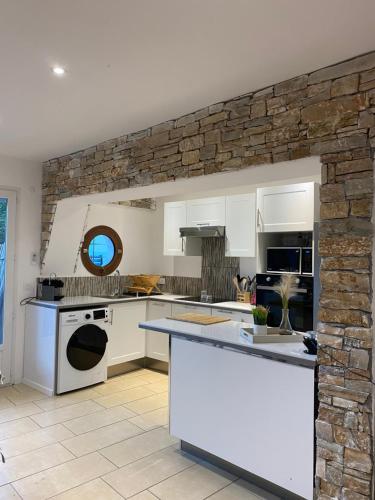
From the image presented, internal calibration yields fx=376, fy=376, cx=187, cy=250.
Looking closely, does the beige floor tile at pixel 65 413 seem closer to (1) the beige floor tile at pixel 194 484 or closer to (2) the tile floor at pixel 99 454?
(2) the tile floor at pixel 99 454

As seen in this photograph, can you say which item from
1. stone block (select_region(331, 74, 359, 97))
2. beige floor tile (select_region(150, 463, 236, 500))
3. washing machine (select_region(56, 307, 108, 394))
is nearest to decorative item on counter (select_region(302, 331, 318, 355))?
beige floor tile (select_region(150, 463, 236, 500))

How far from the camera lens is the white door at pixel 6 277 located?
438cm

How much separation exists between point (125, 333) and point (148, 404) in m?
1.11

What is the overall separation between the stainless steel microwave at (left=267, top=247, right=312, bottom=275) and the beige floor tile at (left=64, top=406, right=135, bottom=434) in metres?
2.03

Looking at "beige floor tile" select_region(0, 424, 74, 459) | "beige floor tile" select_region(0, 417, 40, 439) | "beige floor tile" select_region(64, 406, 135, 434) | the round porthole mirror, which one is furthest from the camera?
the round porthole mirror

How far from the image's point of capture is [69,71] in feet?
7.34

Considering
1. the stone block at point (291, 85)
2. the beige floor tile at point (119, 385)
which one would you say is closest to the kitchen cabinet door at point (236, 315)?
the beige floor tile at point (119, 385)

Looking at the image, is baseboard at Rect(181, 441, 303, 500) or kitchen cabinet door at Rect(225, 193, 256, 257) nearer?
baseboard at Rect(181, 441, 303, 500)

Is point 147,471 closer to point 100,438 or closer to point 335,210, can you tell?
point 100,438

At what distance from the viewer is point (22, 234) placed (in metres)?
4.48

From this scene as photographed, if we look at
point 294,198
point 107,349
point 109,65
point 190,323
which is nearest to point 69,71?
point 109,65

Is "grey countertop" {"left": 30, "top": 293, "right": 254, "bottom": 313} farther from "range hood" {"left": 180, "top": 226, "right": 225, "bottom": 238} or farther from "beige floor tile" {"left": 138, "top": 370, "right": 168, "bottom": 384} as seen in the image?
"beige floor tile" {"left": 138, "top": 370, "right": 168, "bottom": 384}

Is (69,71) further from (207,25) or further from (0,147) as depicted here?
(0,147)

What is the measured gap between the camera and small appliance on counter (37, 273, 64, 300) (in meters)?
4.37
